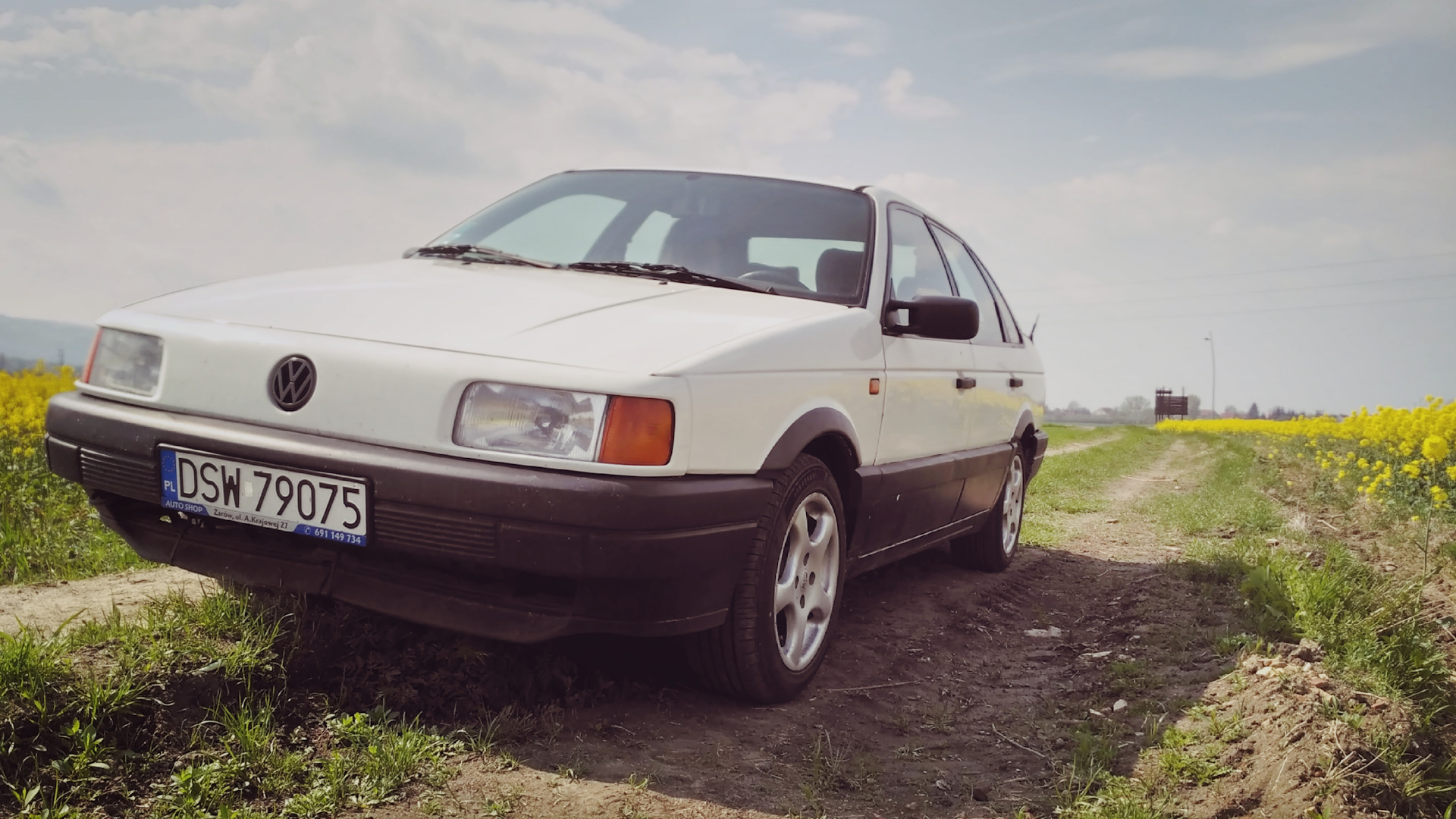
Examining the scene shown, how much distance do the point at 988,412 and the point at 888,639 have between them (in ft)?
4.74

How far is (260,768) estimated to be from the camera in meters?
2.54

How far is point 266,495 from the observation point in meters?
2.80

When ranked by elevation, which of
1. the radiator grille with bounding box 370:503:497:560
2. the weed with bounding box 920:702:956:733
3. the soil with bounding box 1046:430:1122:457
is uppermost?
the radiator grille with bounding box 370:503:497:560

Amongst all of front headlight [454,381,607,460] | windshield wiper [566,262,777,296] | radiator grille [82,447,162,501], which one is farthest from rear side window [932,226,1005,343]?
radiator grille [82,447,162,501]

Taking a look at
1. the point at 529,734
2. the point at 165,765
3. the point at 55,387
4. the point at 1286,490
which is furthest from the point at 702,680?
the point at 1286,490

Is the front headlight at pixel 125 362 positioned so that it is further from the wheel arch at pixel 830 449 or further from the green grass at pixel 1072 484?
the green grass at pixel 1072 484

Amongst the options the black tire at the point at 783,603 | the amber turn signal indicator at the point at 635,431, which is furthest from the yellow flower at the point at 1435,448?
the amber turn signal indicator at the point at 635,431

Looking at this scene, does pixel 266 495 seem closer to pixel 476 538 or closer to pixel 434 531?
pixel 434 531

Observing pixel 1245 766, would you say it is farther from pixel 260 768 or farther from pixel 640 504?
pixel 260 768

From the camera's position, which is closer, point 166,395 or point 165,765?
point 165,765

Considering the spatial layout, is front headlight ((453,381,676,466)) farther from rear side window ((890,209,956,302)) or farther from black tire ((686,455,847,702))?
rear side window ((890,209,956,302))

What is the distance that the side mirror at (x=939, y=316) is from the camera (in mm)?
3842

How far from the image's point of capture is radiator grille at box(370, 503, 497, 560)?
262cm

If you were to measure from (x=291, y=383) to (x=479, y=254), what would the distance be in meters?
1.17
